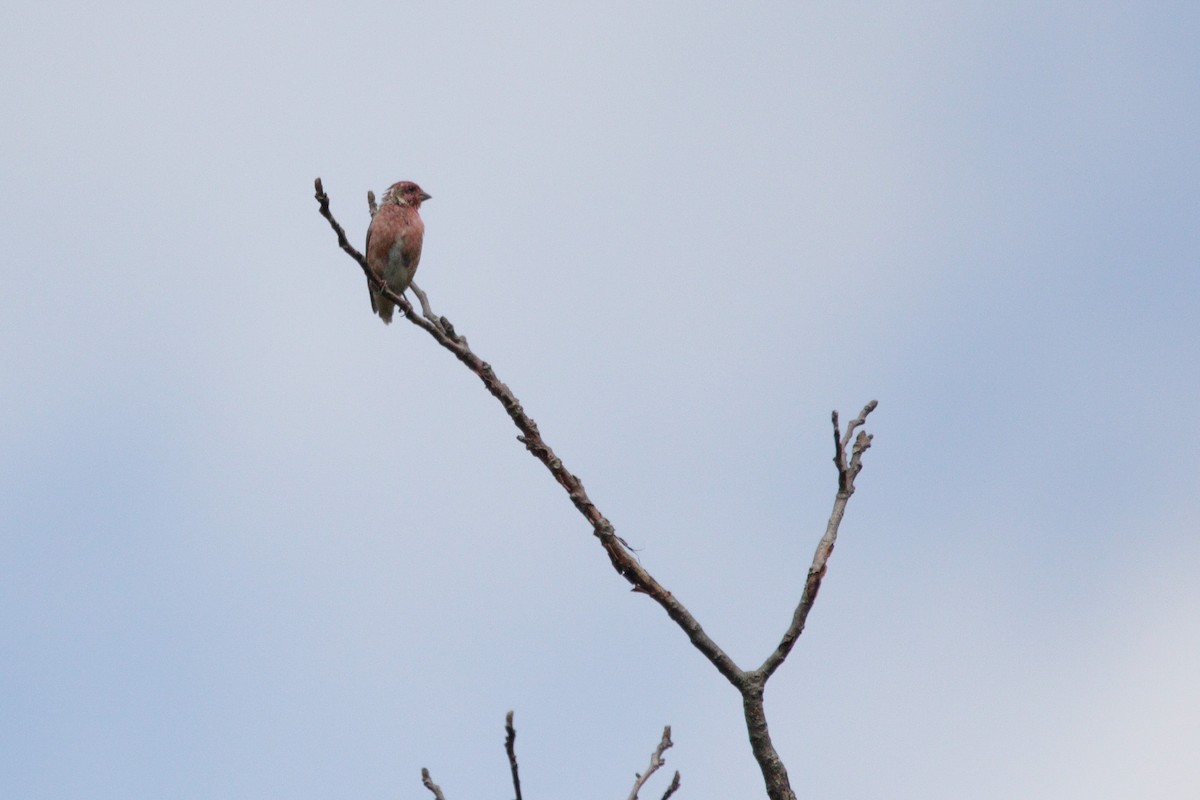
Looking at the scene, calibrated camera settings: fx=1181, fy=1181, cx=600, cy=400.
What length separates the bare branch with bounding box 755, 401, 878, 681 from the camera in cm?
433

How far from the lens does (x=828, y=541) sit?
4461mm

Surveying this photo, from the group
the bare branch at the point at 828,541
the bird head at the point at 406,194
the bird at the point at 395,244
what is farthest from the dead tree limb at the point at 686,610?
the bird head at the point at 406,194

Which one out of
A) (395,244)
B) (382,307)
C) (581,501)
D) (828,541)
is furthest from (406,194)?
(828,541)

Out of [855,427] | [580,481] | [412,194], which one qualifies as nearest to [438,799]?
[580,481]

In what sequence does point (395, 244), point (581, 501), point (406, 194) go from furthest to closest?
point (406, 194), point (395, 244), point (581, 501)

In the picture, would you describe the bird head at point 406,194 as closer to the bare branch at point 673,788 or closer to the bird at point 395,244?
the bird at point 395,244

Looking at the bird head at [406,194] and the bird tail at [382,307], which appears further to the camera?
the bird tail at [382,307]

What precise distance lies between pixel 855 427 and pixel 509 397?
144 centimetres

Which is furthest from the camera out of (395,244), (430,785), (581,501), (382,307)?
(382,307)

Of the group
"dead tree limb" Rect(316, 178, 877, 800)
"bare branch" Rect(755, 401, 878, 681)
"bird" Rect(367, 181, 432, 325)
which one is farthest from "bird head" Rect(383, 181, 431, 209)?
"bare branch" Rect(755, 401, 878, 681)

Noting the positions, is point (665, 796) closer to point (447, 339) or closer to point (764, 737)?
point (764, 737)

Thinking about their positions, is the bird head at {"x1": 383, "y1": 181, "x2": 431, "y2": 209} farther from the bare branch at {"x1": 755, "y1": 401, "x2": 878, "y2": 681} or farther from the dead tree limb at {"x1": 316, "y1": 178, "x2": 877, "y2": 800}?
the bare branch at {"x1": 755, "y1": 401, "x2": 878, "y2": 681}

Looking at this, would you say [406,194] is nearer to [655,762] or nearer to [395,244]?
[395,244]

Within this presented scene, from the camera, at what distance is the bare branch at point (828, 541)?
14.2ft
